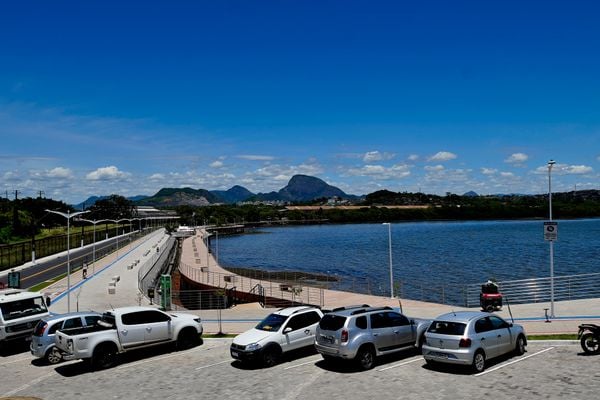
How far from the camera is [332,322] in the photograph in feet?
53.4

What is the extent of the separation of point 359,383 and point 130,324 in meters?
8.57

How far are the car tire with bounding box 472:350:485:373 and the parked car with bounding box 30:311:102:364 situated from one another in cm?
1343

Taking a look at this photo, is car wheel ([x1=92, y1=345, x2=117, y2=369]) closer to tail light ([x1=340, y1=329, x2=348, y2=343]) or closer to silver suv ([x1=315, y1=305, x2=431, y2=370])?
silver suv ([x1=315, y1=305, x2=431, y2=370])

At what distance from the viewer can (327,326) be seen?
16.3 meters

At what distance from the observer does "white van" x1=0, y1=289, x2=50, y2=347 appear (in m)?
20.2

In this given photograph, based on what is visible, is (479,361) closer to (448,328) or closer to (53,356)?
(448,328)

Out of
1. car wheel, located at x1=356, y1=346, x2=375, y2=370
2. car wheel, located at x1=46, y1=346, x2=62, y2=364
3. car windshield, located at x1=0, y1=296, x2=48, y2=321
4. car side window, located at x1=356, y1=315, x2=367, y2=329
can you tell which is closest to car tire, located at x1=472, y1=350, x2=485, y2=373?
car wheel, located at x1=356, y1=346, x2=375, y2=370

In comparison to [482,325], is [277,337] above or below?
below

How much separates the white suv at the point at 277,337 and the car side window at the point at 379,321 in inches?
99.0

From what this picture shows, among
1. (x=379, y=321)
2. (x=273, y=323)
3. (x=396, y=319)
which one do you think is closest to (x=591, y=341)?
(x=396, y=319)

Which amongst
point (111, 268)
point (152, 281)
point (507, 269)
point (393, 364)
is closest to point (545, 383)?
point (393, 364)

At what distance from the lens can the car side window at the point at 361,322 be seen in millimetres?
16062

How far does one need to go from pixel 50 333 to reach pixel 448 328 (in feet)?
44.6

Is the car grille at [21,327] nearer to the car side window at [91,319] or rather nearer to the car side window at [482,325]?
the car side window at [91,319]
